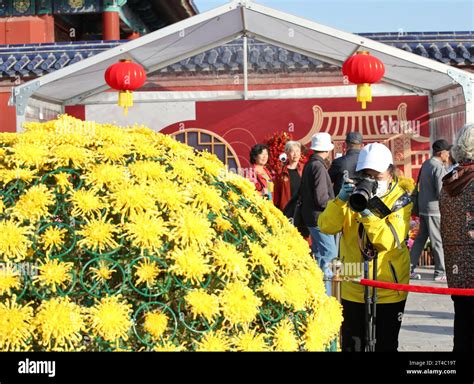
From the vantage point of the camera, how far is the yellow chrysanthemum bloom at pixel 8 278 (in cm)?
209

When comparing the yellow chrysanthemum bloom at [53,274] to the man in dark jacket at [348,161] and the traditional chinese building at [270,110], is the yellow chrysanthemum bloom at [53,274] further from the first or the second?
the traditional chinese building at [270,110]

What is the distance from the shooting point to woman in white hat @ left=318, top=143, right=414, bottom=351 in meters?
3.74

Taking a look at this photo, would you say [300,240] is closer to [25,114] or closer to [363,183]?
[363,183]

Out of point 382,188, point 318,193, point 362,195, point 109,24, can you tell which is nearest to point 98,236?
point 362,195

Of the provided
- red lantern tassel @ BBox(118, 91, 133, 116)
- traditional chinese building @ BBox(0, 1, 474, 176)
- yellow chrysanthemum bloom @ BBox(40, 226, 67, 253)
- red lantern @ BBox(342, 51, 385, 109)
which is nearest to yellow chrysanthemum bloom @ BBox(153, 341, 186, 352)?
yellow chrysanthemum bloom @ BBox(40, 226, 67, 253)

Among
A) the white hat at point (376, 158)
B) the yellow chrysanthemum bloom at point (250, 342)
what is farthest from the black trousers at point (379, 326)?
the yellow chrysanthemum bloom at point (250, 342)

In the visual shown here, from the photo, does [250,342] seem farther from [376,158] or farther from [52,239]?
[376,158]

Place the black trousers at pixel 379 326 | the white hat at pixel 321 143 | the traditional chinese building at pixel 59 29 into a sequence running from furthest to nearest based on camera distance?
the traditional chinese building at pixel 59 29 → the white hat at pixel 321 143 → the black trousers at pixel 379 326

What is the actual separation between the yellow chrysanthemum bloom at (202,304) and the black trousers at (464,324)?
191cm

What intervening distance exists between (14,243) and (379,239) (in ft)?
6.71

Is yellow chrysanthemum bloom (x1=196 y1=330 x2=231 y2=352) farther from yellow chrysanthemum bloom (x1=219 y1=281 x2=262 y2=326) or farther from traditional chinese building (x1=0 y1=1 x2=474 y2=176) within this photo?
traditional chinese building (x1=0 y1=1 x2=474 y2=176)

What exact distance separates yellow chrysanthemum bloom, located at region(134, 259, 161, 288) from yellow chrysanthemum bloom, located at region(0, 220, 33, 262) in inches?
12.4

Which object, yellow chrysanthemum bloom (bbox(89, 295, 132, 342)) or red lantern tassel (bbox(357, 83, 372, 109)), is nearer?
yellow chrysanthemum bloom (bbox(89, 295, 132, 342))

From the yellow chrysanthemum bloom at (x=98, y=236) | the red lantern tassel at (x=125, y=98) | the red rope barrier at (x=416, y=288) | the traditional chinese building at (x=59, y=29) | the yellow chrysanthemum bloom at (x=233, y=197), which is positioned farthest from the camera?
the traditional chinese building at (x=59, y=29)
